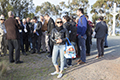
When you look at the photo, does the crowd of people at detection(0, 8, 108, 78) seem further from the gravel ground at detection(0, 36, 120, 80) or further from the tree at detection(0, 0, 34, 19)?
the tree at detection(0, 0, 34, 19)

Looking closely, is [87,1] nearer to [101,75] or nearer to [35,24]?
[35,24]

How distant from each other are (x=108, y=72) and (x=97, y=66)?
26.2 inches

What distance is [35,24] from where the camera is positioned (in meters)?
7.00

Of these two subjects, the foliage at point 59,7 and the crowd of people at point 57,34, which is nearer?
the crowd of people at point 57,34

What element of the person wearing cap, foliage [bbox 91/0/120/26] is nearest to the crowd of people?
the person wearing cap

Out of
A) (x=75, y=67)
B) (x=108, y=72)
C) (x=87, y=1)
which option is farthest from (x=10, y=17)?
(x=87, y=1)

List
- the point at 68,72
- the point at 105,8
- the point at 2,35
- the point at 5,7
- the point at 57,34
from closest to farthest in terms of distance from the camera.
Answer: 1. the point at 57,34
2. the point at 68,72
3. the point at 2,35
4. the point at 5,7
5. the point at 105,8

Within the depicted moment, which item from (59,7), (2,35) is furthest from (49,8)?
(2,35)

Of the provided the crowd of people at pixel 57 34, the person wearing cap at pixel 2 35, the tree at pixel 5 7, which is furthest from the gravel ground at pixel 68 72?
the tree at pixel 5 7

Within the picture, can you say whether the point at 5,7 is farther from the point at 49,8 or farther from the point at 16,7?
the point at 49,8

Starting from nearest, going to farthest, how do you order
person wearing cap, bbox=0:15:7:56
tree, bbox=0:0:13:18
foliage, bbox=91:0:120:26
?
person wearing cap, bbox=0:15:7:56, tree, bbox=0:0:13:18, foliage, bbox=91:0:120:26

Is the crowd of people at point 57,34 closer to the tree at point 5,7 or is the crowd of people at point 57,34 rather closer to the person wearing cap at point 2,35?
the person wearing cap at point 2,35

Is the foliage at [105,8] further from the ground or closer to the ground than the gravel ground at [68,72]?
further from the ground

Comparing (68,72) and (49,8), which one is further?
(49,8)
